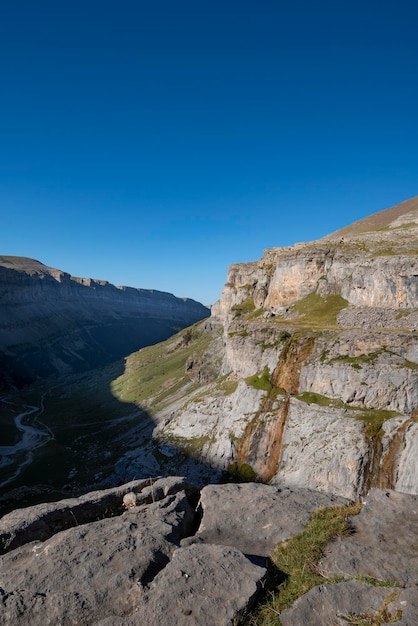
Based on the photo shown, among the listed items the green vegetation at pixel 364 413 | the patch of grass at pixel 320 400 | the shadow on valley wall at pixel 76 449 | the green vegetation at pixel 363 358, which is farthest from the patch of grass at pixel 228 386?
the green vegetation at pixel 363 358

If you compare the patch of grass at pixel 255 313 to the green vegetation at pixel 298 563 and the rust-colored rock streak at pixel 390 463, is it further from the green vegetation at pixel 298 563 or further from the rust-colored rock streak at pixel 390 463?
the green vegetation at pixel 298 563

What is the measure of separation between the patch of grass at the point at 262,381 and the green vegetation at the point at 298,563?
4240cm

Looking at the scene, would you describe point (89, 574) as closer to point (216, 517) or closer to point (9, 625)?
point (9, 625)

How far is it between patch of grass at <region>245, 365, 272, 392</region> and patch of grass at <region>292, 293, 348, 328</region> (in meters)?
10.2

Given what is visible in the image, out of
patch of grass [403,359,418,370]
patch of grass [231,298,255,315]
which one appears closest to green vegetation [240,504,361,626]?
patch of grass [403,359,418,370]

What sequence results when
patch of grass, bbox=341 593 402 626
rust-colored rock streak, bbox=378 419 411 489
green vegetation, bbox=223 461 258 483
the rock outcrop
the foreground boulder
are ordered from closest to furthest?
patch of grass, bbox=341 593 402 626 → the foreground boulder → the rock outcrop → rust-colored rock streak, bbox=378 419 411 489 → green vegetation, bbox=223 461 258 483

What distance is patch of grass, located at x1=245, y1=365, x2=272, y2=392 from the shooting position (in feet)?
184

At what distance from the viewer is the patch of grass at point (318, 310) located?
61378mm

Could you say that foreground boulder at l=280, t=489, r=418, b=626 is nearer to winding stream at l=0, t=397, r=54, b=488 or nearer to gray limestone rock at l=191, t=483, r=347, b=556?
gray limestone rock at l=191, t=483, r=347, b=556

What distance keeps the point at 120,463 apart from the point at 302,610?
6670 cm

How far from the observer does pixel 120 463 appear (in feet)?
226

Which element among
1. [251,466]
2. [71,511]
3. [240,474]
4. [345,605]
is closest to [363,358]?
[251,466]

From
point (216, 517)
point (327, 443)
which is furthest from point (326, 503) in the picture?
point (327, 443)

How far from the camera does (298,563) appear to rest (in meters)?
10.6
